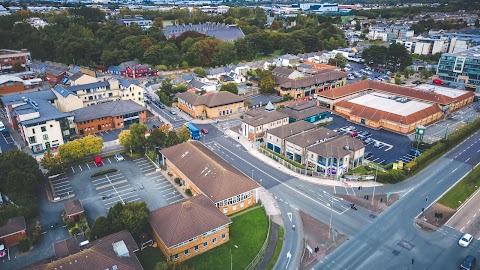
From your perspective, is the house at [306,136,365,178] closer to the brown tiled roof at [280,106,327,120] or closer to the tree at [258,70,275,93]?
the brown tiled roof at [280,106,327,120]

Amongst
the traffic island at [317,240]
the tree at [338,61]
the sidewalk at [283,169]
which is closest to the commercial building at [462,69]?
the tree at [338,61]

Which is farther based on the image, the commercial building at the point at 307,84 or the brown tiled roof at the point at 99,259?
the commercial building at the point at 307,84

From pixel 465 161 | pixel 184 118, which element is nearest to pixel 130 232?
pixel 184 118

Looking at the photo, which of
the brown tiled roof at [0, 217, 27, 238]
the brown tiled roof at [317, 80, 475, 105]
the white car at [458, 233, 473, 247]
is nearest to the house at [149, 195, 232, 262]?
the brown tiled roof at [0, 217, 27, 238]

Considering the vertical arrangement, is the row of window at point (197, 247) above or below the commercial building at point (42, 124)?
below

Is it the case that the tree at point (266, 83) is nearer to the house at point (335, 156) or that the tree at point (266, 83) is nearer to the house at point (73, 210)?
the house at point (335, 156)

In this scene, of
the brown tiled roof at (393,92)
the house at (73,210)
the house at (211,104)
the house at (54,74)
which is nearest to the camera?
the house at (73,210)
